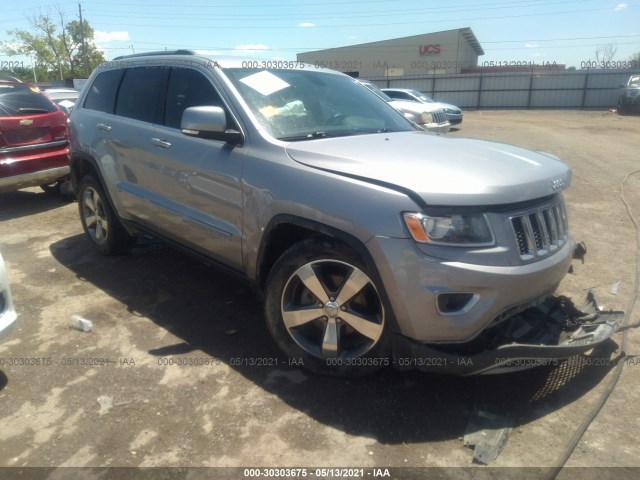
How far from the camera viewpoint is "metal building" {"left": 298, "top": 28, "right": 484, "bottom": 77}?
155ft

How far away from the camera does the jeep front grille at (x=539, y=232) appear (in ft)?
8.43

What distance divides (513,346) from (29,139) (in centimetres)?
680

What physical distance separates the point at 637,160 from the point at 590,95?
77.4 feet

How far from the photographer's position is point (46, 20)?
61.0 meters

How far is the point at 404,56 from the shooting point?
48.2 metres

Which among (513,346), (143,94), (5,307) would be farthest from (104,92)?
(513,346)

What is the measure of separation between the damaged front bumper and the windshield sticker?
1933mm

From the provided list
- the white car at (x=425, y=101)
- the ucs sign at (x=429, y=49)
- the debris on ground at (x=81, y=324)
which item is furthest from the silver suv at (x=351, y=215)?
the ucs sign at (x=429, y=49)

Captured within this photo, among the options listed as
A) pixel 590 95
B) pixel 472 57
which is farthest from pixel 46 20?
pixel 590 95

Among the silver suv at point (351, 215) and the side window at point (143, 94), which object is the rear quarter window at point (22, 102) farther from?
the silver suv at point (351, 215)

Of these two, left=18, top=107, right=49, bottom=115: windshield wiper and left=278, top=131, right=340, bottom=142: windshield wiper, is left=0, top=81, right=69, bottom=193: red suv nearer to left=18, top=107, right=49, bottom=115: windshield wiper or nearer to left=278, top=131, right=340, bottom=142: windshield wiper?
left=18, top=107, right=49, bottom=115: windshield wiper

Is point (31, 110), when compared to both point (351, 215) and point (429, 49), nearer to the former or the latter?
point (351, 215)

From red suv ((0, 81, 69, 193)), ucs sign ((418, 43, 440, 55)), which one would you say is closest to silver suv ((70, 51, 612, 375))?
red suv ((0, 81, 69, 193))

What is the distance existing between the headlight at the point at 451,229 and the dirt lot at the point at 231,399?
100 cm
